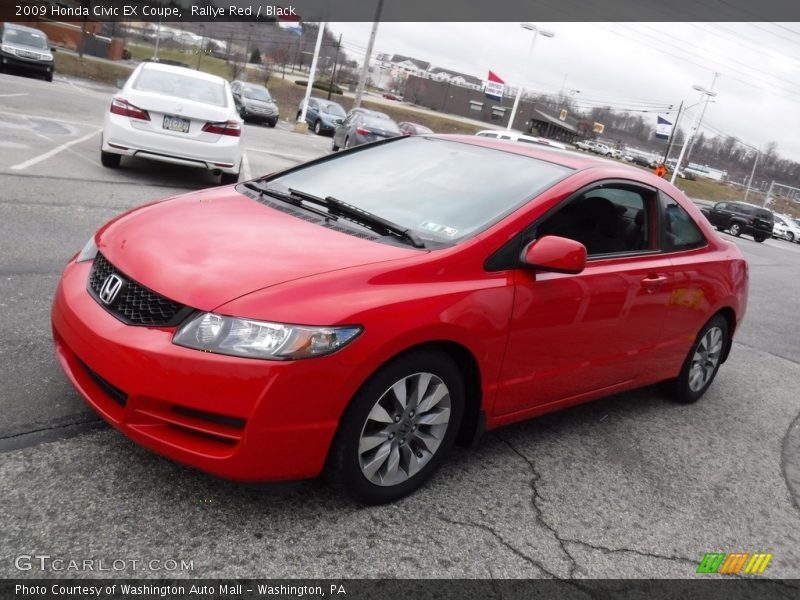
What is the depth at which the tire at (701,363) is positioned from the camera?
16.5 ft

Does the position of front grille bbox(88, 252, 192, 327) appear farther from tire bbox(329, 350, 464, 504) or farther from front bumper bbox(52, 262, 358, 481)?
tire bbox(329, 350, 464, 504)

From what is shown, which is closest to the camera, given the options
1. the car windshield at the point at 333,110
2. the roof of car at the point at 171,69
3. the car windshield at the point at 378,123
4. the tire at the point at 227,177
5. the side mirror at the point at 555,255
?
the side mirror at the point at 555,255

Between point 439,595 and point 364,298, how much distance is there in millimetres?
1132

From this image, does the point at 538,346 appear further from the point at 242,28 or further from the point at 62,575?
the point at 242,28

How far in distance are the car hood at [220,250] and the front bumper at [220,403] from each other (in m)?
0.23

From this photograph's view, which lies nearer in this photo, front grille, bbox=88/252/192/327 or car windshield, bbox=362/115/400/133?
front grille, bbox=88/252/192/327

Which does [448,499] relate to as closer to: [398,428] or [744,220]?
[398,428]

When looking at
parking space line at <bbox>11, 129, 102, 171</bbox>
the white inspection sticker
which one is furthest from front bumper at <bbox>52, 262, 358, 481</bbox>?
parking space line at <bbox>11, 129, 102, 171</bbox>

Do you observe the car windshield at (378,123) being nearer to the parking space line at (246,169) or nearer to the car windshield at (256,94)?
the car windshield at (256,94)

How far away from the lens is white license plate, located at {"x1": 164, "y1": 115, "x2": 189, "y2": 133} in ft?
31.3

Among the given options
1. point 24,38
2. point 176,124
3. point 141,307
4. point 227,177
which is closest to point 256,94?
point 24,38

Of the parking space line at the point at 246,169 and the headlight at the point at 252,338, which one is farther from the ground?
the headlight at the point at 252,338

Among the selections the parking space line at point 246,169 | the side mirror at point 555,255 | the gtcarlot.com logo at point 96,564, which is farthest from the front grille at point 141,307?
the parking space line at point 246,169

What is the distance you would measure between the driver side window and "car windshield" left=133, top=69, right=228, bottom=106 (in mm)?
7407
